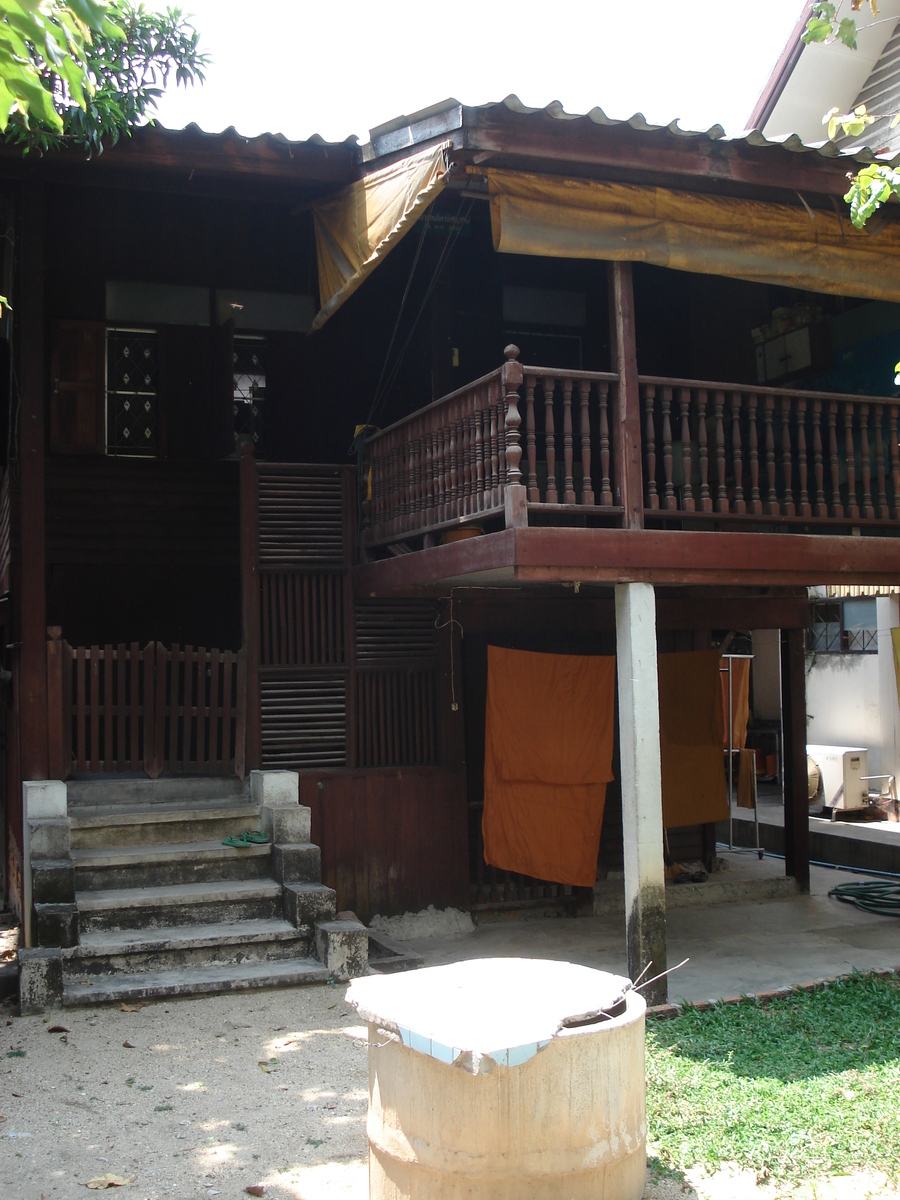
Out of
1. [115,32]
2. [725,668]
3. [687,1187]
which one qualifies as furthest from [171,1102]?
[725,668]

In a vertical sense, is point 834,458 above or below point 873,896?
above

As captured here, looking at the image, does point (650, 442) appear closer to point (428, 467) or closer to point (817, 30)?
point (428, 467)

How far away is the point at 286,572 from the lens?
9.95 m

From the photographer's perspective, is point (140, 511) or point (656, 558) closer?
point (656, 558)

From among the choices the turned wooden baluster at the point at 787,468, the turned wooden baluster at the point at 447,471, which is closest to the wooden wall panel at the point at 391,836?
the turned wooden baluster at the point at 447,471

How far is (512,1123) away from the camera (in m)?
4.10

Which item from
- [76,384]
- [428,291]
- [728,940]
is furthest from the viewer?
[428,291]

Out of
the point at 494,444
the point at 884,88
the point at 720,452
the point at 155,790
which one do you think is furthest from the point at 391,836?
the point at 884,88

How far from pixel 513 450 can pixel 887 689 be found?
44.2 ft

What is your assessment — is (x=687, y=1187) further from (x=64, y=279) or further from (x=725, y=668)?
(x=725, y=668)

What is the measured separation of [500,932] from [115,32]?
323 inches

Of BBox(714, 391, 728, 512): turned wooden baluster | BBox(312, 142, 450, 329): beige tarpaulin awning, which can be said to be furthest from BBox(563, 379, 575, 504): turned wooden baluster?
BBox(312, 142, 450, 329): beige tarpaulin awning

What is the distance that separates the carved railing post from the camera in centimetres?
714

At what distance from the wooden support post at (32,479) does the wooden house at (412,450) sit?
28 millimetres
